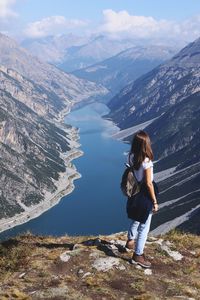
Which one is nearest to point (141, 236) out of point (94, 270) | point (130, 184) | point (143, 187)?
point (143, 187)

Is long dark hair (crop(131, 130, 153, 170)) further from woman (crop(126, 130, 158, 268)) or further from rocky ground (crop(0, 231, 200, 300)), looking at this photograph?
rocky ground (crop(0, 231, 200, 300))

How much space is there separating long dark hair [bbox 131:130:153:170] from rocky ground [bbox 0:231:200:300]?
536 centimetres

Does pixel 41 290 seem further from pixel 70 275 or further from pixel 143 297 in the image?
pixel 143 297

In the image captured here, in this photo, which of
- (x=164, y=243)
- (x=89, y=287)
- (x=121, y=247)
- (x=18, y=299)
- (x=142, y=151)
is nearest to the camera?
(x=18, y=299)

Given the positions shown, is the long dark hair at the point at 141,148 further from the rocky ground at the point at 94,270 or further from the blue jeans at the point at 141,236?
the rocky ground at the point at 94,270

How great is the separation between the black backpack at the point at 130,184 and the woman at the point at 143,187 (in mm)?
176

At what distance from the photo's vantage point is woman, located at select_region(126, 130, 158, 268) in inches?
977

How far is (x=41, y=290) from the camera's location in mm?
22891

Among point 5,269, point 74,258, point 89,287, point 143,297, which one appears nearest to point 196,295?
point 143,297

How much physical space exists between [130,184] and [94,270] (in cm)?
461

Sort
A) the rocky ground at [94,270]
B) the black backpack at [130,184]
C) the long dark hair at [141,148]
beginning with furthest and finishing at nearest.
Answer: the black backpack at [130,184]
the long dark hair at [141,148]
the rocky ground at [94,270]

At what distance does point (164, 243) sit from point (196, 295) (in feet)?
24.4

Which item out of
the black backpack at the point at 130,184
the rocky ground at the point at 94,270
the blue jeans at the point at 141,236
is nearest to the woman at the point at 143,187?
the blue jeans at the point at 141,236

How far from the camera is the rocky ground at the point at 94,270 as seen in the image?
74.7 feet
